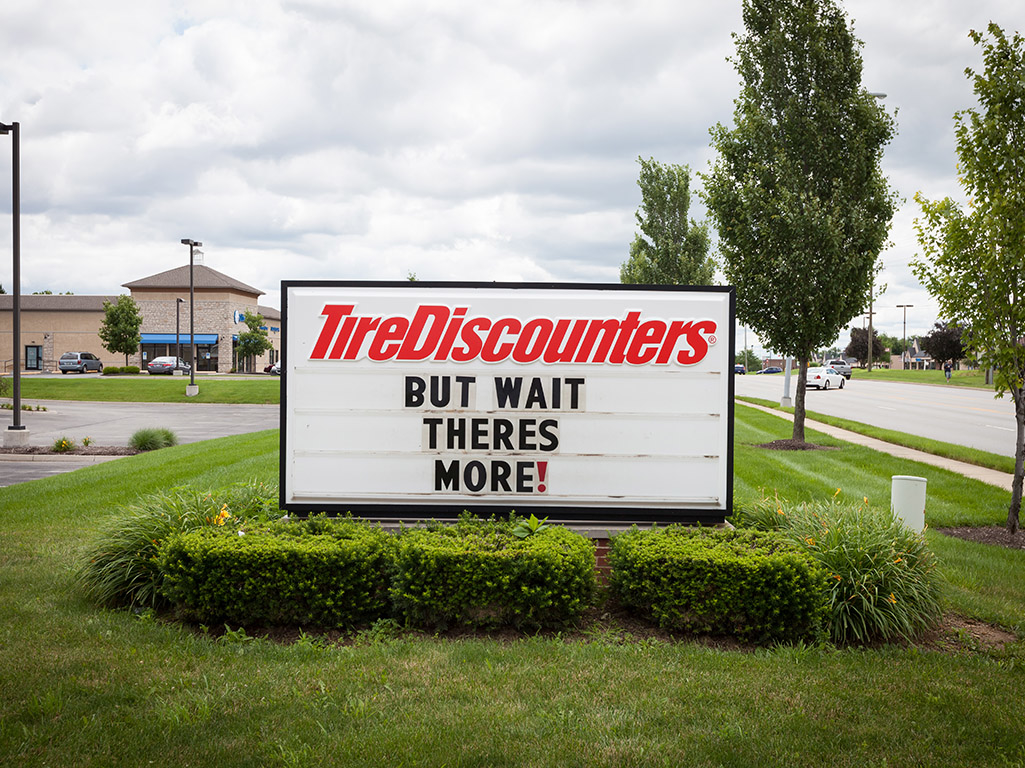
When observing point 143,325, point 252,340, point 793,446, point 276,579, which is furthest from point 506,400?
point 143,325

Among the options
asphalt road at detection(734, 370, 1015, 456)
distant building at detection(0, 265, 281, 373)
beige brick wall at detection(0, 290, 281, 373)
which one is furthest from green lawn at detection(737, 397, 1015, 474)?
beige brick wall at detection(0, 290, 281, 373)

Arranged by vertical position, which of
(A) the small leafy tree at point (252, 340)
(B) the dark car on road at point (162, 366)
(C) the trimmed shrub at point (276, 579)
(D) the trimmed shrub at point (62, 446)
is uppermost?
(A) the small leafy tree at point (252, 340)

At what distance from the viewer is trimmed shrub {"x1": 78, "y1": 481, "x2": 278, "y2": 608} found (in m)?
5.66

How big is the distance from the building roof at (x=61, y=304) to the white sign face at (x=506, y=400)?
272 feet

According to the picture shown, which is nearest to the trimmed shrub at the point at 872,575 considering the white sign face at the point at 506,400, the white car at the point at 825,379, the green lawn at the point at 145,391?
the white sign face at the point at 506,400

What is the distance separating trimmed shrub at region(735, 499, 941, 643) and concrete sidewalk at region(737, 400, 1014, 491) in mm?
7713

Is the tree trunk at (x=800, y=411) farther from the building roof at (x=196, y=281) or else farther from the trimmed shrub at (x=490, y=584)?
the building roof at (x=196, y=281)

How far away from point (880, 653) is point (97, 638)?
519 centimetres

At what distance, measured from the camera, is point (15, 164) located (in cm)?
1747

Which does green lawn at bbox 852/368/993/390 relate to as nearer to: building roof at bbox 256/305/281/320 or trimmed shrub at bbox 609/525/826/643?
trimmed shrub at bbox 609/525/826/643

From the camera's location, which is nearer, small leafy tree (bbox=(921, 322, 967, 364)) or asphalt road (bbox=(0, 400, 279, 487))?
asphalt road (bbox=(0, 400, 279, 487))

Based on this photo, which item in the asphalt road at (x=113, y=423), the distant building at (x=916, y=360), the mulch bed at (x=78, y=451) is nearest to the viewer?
the asphalt road at (x=113, y=423)

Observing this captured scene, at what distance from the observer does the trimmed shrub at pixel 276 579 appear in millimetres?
4980

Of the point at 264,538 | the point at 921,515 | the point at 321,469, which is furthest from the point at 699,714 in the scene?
the point at 921,515
